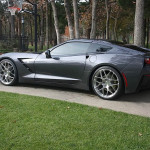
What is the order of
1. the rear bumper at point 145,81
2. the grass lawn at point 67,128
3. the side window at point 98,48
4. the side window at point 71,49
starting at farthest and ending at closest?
the side window at point 71,49 → the side window at point 98,48 → the rear bumper at point 145,81 → the grass lawn at point 67,128

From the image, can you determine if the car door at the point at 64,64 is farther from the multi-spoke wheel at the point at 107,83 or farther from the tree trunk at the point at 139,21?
the tree trunk at the point at 139,21

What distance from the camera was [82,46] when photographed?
17.9 ft

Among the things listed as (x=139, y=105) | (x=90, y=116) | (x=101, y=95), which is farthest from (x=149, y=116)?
(x=101, y=95)

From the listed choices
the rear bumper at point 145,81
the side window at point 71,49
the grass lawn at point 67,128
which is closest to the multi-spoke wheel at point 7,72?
the side window at point 71,49

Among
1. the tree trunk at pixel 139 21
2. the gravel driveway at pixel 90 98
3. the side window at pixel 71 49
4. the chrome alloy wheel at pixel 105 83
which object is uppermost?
the tree trunk at pixel 139 21

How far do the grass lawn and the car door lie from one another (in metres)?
1.07

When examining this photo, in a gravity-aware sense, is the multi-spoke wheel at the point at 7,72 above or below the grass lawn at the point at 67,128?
above

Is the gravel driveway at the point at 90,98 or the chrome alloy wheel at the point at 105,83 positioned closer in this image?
the gravel driveway at the point at 90,98

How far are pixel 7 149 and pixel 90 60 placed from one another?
2.91 meters

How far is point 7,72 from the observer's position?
627cm

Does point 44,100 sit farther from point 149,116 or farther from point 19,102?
point 149,116

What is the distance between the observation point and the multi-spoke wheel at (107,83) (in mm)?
4793

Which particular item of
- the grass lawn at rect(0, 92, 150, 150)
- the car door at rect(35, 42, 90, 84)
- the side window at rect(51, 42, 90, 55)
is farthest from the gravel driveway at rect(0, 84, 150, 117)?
the side window at rect(51, 42, 90, 55)

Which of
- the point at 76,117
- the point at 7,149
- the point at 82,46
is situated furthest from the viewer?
the point at 82,46
